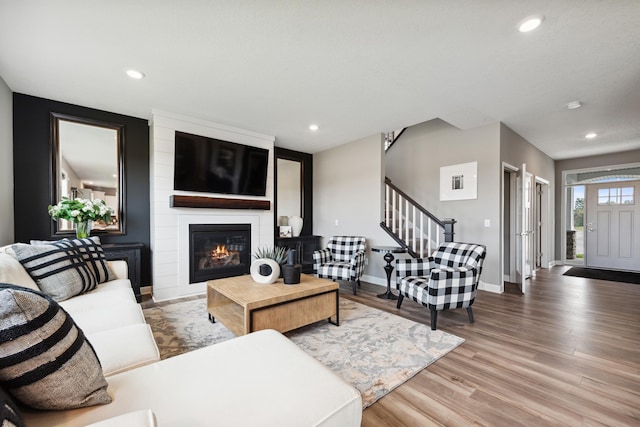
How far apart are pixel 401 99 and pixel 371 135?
4.83 ft

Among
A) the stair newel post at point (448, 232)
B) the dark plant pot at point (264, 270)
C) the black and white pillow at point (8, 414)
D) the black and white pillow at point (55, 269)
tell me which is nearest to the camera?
the black and white pillow at point (8, 414)

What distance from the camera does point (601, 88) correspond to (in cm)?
299

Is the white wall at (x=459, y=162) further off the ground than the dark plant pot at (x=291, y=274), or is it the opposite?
the white wall at (x=459, y=162)

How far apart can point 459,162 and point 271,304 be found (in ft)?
12.5

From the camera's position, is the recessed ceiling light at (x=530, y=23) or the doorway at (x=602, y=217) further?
the doorway at (x=602, y=217)

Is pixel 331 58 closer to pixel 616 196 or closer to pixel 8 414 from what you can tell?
pixel 8 414

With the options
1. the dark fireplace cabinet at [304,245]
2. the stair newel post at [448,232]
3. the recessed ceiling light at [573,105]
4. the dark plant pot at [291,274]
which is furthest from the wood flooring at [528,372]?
the recessed ceiling light at [573,105]

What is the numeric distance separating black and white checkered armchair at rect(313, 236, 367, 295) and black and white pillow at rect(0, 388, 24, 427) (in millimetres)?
3467

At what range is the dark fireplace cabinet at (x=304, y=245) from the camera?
16.8 ft

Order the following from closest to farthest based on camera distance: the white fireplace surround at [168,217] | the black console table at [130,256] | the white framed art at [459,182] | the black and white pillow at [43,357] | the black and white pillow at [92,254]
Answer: the black and white pillow at [43,357]
the black and white pillow at [92,254]
the black console table at [130,256]
the white fireplace surround at [168,217]
the white framed art at [459,182]

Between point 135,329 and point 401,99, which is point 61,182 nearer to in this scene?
point 135,329

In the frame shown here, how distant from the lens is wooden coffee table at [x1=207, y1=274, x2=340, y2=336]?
224 centimetres

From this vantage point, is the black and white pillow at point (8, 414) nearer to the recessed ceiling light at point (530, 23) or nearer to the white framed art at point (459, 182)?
the recessed ceiling light at point (530, 23)

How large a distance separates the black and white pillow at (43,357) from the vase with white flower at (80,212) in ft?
9.18
